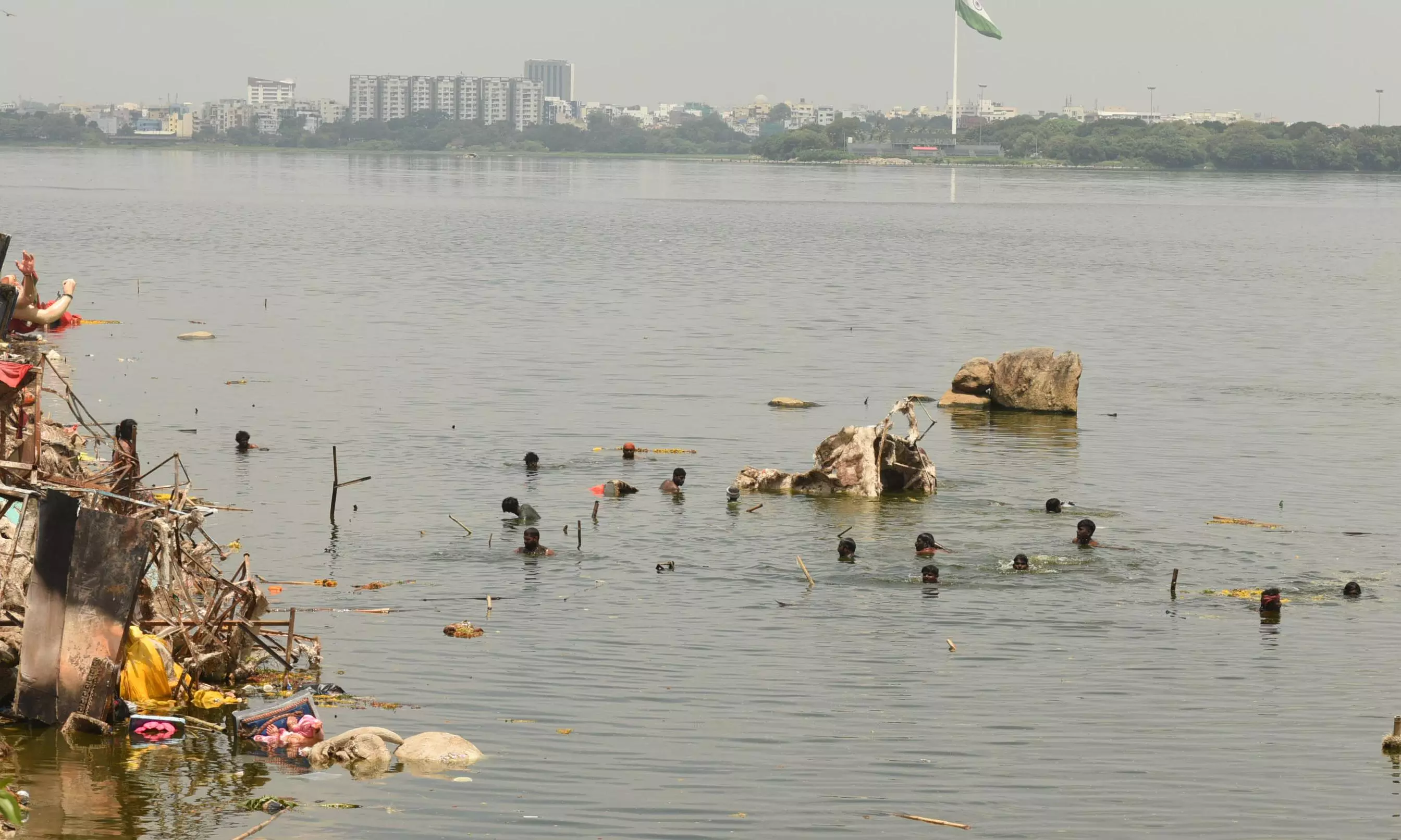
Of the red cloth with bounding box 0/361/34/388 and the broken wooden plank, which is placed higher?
the red cloth with bounding box 0/361/34/388

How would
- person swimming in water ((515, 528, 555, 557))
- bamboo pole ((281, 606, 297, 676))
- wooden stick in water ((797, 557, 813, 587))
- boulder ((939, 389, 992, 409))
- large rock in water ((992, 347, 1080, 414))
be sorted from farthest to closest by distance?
boulder ((939, 389, 992, 409))
large rock in water ((992, 347, 1080, 414))
person swimming in water ((515, 528, 555, 557))
wooden stick in water ((797, 557, 813, 587))
bamboo pole ((281, 606, 297, 676))

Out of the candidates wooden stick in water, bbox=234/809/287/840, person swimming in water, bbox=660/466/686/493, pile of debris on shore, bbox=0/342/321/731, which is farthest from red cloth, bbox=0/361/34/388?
person swimming in water, bbox=660/466/686/493

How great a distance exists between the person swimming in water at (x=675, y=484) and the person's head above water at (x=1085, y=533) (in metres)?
7.95

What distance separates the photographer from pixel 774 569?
1099 inches

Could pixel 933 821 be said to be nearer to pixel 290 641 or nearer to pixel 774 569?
pixel 290 641

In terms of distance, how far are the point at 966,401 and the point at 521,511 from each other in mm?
19118

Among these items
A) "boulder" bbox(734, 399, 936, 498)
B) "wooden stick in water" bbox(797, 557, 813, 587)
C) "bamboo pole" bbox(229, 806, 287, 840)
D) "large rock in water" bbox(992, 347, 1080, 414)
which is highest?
"large rock in water" bbox(992, 347, 1080, 414)

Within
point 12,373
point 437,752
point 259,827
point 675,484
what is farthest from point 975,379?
point 259,827

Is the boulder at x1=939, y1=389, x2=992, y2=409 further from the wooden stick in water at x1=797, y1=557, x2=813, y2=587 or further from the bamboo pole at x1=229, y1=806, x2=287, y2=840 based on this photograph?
the bamboo pole at x1=229, y1=806, x2=287, y2=840

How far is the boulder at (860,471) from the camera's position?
34062 millimetres

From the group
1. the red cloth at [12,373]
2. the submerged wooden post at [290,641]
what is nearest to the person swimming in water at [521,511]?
the submerged wooden post at [290,641]

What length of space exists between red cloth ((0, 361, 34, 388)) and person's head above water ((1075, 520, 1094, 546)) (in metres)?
18.0

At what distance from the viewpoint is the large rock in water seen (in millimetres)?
45938

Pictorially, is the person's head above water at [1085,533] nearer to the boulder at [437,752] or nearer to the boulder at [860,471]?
the boulder at [860,471]
